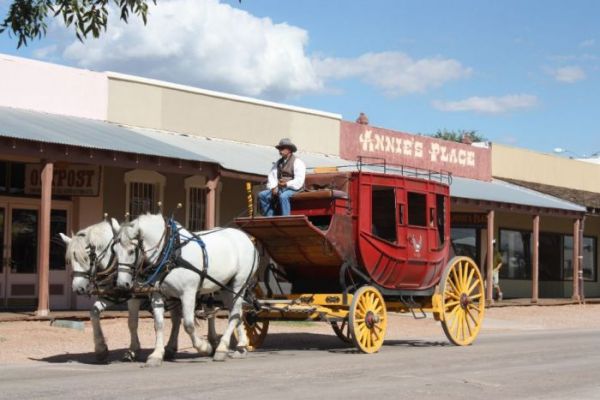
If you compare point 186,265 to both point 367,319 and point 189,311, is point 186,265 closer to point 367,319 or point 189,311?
point 189,311

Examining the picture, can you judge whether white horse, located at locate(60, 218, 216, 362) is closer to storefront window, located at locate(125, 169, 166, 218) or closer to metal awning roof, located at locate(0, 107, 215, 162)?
metal awning roof, located at locate(0, 107, 215, 162)

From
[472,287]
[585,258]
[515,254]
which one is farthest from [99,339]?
[585,258]

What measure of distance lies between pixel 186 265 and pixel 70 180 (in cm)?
998

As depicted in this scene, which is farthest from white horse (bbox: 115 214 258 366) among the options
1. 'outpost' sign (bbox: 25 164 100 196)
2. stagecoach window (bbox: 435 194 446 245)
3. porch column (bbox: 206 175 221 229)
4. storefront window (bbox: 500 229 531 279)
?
storefront window (bbox: 500 229 531 279)

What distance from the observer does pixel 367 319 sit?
1417cm

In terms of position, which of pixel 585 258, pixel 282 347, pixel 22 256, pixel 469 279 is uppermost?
pixel 585 258

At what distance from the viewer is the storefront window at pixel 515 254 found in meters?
35.7

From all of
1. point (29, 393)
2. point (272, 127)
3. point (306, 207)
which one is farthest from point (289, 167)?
point (272, 127)

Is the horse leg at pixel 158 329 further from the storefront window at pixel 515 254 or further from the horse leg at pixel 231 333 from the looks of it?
the storefront window at pixel 515 254

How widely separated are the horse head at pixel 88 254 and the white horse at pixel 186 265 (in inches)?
12.3

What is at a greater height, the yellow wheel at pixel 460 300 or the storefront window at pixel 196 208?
the storefront window at pixel 196 208

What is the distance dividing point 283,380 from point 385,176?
489cm

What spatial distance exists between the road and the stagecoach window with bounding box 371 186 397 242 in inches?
71.3

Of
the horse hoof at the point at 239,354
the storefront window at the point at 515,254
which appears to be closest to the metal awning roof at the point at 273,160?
the storefront window at the point at 515,254
